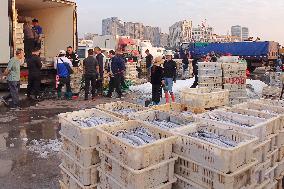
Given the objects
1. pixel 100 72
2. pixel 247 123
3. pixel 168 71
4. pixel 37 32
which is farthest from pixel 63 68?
pixel 247 123

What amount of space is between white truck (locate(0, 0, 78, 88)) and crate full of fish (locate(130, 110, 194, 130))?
28.9 ft

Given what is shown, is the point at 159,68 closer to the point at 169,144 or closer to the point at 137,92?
the point at 137,92

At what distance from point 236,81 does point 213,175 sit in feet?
27.0

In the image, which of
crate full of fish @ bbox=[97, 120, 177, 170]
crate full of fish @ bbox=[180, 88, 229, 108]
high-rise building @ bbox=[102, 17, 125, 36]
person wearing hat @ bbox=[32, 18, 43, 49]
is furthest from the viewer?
high-rise building @ bbox=[102, 17, 125, 36]

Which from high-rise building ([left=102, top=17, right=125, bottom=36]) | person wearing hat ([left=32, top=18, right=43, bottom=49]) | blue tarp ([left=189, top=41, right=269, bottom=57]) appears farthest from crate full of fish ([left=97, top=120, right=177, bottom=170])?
high-rise building ([left=102, top=17, right=125, bottom=36])

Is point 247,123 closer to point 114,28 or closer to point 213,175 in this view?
point 213,175

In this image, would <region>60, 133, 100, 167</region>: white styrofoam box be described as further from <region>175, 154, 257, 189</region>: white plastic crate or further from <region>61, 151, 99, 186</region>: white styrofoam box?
<region>175, 154, 257, 189</region>: white plastic crate

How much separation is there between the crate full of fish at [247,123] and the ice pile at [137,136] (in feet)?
2.84

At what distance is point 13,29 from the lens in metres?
11.9

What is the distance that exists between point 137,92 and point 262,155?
38.3 feet

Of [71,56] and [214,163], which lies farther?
[71,56]

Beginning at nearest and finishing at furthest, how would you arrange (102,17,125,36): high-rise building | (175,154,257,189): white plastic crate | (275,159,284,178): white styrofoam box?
(175,154,257,189): white plastic crate → (275,159,284,178): white styrofoam box → (102,17,125,36): high-rise building

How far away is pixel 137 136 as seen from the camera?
3891 mm

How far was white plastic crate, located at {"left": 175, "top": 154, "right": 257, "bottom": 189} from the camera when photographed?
317 cm
